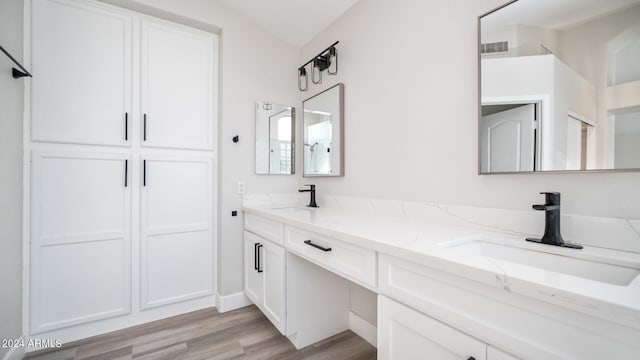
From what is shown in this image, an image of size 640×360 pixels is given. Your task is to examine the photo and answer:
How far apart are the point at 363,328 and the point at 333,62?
2084mm

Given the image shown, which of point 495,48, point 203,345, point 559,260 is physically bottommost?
point 203,345

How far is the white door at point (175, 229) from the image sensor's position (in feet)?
6.99

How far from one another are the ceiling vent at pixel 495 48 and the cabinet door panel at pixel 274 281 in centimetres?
155

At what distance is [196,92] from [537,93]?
2.31 meters

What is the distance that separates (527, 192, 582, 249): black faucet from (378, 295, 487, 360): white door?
1.69ft

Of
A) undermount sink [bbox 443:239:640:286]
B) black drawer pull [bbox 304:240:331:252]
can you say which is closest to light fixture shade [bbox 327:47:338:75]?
black drawer pull [bbox 304:240:331:252]

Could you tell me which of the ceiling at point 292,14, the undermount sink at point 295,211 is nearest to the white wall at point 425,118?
the ceiling at point 292,14

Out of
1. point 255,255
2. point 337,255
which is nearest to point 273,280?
point 255,255

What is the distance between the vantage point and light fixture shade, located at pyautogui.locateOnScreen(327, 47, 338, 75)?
2182 mm

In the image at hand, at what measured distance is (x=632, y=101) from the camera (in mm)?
899

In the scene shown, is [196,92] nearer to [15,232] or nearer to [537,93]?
[15,232]

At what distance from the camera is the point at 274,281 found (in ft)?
6.14

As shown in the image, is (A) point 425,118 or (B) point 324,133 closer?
(A) point 425,118

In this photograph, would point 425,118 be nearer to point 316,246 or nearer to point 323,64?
point 316,246
